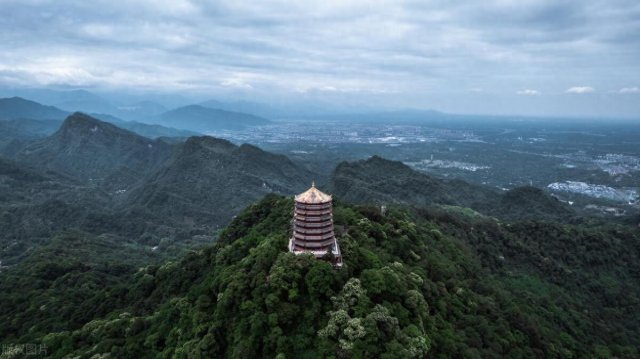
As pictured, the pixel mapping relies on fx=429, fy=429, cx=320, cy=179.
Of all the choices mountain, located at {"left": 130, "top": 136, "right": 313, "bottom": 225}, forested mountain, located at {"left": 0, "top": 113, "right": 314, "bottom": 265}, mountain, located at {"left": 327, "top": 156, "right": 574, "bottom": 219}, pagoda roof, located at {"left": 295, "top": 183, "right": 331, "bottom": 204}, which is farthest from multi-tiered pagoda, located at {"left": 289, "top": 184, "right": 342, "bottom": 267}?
mountain, located at {"left": 130, "top": 136, "right": 313, "bottom": 225}

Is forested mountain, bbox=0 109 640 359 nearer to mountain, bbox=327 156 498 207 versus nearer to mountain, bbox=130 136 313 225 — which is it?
mountain, bbox=327 156 498 207

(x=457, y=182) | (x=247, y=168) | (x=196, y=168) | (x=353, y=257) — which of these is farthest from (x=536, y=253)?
(x=196, y=168)

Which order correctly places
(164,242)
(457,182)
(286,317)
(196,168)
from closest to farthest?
(286,317) < (164,242) < (457,182) < (196,168)

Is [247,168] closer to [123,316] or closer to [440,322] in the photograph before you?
[123,316]

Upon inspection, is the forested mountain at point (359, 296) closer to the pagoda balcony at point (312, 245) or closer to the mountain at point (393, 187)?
the pagoda balcony at point (312, 245)

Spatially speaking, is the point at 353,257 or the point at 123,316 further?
the point at 123,316

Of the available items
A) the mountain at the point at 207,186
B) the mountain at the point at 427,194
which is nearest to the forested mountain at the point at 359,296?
the mountain at the point at 427,194

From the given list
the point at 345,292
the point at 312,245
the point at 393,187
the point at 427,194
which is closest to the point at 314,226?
the point at 312,245

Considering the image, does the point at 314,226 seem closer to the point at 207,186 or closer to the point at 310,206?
the point at 310,206
